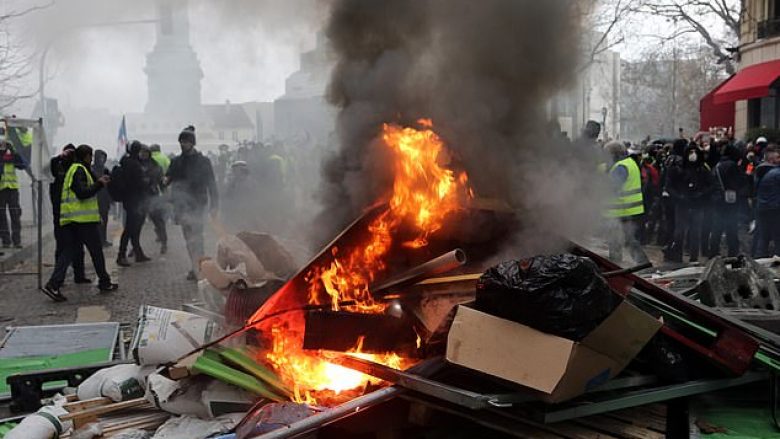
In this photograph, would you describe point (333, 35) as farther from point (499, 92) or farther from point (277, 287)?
point (277, 287)

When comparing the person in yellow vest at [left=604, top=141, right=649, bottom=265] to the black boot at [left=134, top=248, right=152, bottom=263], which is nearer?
the person in yellow vest at [left=604, top=141, right=649, bottom=265]

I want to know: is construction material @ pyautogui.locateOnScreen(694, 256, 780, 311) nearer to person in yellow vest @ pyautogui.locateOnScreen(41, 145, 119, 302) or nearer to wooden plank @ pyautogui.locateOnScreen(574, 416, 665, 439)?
wooden plank @ pyautogui.locateOnScreen(574, 416, 665, 439)

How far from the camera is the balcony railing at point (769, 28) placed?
68.2 ft

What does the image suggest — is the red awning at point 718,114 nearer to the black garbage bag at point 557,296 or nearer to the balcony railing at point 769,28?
the balcony railing at point 769,28

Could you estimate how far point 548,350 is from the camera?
340 centimetres

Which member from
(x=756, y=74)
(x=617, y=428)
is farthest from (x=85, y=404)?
(x=756, y=74)

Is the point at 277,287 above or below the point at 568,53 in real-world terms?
below

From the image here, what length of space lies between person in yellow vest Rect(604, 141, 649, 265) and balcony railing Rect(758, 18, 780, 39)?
1541 cm

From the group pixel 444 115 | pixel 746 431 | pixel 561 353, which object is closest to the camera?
pixel 561 353

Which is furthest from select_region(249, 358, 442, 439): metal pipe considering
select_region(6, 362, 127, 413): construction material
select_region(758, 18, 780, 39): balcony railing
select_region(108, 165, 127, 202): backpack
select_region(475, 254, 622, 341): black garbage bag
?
select_region(758, 18, 780, 39): balcony railing

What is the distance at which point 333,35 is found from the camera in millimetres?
6004

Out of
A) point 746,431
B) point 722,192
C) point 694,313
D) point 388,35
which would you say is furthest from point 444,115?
point 722,192

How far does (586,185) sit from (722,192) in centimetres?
530

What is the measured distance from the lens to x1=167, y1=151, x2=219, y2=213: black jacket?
9.21m
